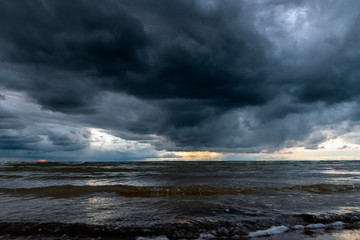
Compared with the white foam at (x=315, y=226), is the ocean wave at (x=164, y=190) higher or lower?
higher

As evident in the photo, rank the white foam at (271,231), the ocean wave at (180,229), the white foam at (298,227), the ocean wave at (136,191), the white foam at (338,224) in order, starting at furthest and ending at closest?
1. the ocean wave at (136,191)
2. the white foam at (338,224)
3. the white foam at (298,227)
4. the white foam at (271,231)
5. the ocean wave at (180,229)

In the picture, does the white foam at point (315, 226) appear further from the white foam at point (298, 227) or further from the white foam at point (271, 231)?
the white foam at point (271, 231)

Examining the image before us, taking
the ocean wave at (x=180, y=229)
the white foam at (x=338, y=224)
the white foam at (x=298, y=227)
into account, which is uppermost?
the ocean wave at (x=180, y=229)

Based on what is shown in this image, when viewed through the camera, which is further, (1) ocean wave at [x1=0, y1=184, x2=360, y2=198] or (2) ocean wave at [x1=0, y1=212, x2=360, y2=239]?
(1) ocean wave at [x1=0, y1=184, x2=360, y2=198]

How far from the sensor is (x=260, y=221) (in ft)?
21.4

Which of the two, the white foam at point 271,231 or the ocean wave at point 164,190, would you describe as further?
the ocean wave at point 164,190

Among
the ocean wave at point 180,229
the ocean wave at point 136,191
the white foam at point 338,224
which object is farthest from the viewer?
the ocean wave at point 136,191

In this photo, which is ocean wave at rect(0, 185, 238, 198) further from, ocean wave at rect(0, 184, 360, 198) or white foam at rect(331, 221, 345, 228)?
white foam at rect(331, 221, 345, 228)

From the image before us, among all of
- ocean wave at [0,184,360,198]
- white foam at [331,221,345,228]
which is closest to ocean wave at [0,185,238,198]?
ocean wave at [0,184,360,198]

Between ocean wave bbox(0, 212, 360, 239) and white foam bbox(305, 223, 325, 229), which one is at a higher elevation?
ocean wave bbox(0, 212, 360, 239)

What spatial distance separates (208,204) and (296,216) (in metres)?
3.34

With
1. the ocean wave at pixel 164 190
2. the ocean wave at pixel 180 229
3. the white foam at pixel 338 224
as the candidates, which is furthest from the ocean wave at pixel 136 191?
the white foam at pixel 338 224

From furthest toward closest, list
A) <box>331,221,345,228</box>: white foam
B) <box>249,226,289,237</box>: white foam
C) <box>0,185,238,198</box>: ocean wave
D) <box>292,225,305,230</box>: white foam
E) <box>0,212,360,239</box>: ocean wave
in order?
1. <box>0,185,238,198</box>: ocean wave
2. <box>331,221,345,228</box>: white foam
3. <box>292,225,305,230</box>: white foam
4. <box>249,226,289,237</box>: white foam
5. <box>0,212,360,239</box>: ocean wave

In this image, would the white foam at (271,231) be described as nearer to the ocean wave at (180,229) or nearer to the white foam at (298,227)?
the ocean wave at (180,229)
